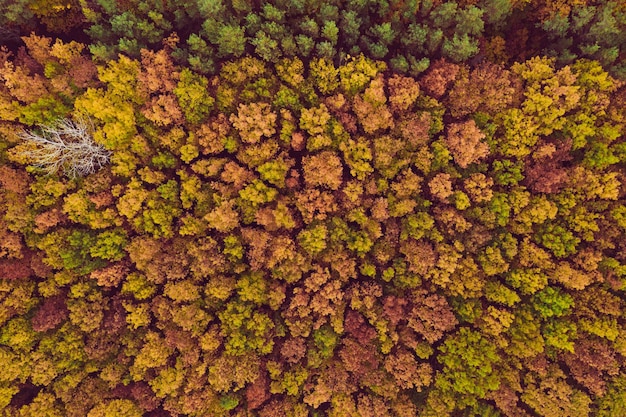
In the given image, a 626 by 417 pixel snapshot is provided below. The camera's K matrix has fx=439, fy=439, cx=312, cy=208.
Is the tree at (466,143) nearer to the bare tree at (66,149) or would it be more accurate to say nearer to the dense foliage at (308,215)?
the dense foliage at (308,215)

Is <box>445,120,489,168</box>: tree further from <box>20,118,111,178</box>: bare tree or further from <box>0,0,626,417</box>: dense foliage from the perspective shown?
<box>20,118,111,178</box>: bare tree

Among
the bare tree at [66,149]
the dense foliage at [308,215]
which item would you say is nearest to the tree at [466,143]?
the dense foliage at [308,215]

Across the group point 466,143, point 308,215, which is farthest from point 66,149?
point 466,143

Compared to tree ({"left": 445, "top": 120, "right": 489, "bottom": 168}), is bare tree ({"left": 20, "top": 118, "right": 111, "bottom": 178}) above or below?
below

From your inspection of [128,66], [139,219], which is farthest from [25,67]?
[139,219]

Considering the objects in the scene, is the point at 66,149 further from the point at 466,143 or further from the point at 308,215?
the point at 466,143

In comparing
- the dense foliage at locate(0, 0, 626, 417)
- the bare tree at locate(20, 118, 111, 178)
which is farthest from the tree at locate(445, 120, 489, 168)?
the bare tree at locate(20, 118, 111, 178)

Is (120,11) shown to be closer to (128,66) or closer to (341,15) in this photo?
(128,66)
